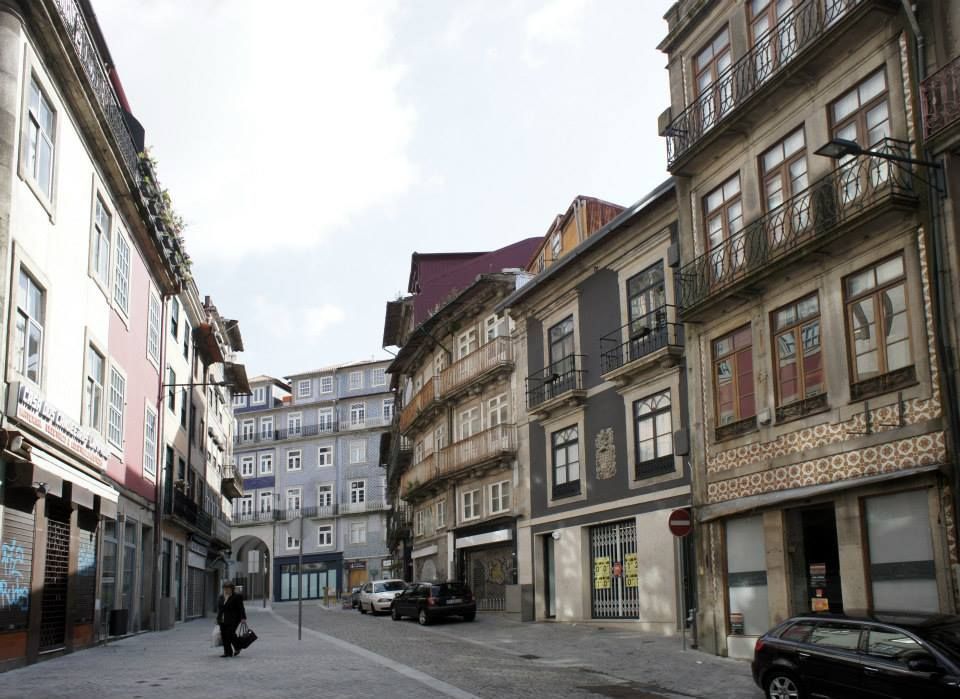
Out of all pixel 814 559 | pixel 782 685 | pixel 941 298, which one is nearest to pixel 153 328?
pixel 814 559

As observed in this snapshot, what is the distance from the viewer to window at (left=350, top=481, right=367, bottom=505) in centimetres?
8069

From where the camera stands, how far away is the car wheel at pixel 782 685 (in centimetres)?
1189

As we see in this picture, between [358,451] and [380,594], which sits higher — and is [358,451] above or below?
above

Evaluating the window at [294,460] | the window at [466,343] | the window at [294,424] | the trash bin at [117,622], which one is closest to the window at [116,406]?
the trash bin at [117,622]

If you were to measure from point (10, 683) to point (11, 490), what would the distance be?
3319 mm

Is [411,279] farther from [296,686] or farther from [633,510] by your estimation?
[296,686]

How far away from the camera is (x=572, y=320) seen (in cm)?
2969

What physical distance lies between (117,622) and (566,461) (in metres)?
12.8

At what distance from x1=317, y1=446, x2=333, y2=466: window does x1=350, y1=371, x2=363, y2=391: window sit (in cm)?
525

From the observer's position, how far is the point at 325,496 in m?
82.1

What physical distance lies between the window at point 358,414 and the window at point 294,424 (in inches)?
197

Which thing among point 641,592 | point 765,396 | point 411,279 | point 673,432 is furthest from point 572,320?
point 411,279

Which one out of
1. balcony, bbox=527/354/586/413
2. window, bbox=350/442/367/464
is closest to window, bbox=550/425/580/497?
balcony, bbox=527/354/586/413

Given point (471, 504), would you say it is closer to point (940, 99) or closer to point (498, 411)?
point (498, 411)
